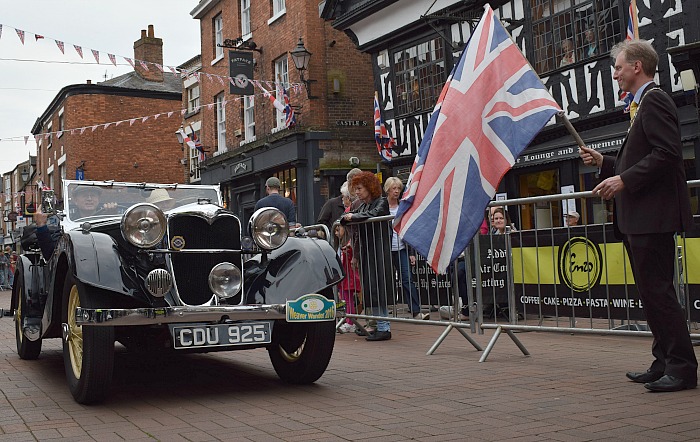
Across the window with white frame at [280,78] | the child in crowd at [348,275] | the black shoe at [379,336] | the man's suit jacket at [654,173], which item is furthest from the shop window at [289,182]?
the man's suit jacket at [654,173]

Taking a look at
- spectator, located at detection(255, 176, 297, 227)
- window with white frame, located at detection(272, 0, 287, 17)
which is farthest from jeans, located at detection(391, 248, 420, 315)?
window with white frame, located at detection(272, 0, 287, 17)

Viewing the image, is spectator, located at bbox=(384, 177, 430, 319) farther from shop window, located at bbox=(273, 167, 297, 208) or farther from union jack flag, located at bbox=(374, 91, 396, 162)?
shop window, located at bbox=(273, 167, 297, 208)

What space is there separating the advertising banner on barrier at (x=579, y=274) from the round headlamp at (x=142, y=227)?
3.23 meters

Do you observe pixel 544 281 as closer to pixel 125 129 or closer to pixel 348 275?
pixel 348 275

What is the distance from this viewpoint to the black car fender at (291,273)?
532cm

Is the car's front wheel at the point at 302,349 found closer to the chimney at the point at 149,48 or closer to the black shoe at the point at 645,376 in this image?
the black shoe at the point at 645,376

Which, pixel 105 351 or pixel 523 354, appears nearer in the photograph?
pixel 105 351

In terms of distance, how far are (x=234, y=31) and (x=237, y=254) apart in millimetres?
23058

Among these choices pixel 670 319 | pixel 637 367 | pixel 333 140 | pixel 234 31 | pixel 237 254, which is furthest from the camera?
pixel 234 31

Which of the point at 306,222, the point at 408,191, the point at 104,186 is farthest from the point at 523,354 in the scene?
the point at 306,222

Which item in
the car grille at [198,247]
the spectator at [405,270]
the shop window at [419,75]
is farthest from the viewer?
the shop window at [419,75]

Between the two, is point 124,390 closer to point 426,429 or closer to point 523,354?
point 426,429

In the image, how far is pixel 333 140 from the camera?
22844mm

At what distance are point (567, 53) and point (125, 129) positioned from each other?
2985 cm
